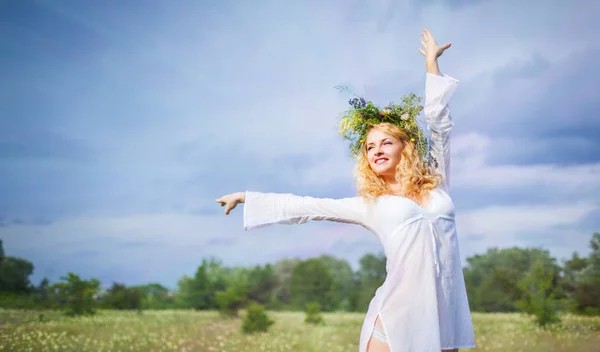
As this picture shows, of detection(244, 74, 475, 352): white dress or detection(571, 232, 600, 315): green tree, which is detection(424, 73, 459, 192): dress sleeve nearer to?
detection(244, 74, 475, 352): white dress

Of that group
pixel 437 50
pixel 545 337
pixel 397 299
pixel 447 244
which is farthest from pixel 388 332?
pixel 545 337

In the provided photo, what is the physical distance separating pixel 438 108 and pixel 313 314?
610 cm

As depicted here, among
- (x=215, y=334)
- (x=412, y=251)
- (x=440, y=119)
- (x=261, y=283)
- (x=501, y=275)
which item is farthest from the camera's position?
(x=261, y=283)

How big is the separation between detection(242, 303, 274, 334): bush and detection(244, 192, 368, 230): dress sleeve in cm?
530

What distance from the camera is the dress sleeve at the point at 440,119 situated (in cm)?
268

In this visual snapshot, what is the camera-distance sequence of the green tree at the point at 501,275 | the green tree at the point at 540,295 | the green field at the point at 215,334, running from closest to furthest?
the green field at the point at 215,334 → the green tree at the point at 540,295 → the green tree at the point at 501,275

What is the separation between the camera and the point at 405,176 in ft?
8.59

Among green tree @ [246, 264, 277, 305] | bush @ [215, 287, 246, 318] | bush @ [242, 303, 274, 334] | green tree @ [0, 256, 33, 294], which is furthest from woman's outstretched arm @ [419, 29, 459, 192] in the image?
green tree @ [0, 256, 33, 294]

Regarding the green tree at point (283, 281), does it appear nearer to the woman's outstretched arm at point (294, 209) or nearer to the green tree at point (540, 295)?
the green tree at point (540, 295)

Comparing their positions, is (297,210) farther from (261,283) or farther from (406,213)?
(261,283)

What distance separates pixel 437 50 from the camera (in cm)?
281

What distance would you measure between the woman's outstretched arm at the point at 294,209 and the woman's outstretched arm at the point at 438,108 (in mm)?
501

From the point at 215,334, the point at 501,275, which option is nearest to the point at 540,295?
the point at 501,275

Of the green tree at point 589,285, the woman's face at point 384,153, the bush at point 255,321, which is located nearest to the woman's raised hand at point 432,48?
the woman's face at point 384,153
